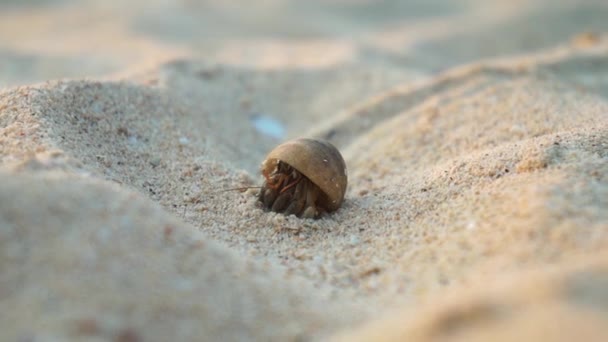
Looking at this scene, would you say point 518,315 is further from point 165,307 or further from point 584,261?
point 165,307

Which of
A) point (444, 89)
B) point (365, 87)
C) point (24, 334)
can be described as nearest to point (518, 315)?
point (24, 334)

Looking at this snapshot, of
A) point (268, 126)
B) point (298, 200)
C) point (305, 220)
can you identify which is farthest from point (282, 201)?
point (268, 126)

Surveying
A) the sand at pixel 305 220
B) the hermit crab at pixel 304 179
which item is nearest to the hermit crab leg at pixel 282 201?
the hermit crab at pixel 304 179

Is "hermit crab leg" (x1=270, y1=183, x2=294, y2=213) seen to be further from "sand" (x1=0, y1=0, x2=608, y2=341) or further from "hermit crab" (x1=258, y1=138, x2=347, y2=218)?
"sand" (x1=0, y1=0, x2=608, y2=341)

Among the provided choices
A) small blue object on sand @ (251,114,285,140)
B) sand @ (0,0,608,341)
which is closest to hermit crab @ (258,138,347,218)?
sand @ (0,0,608,341)

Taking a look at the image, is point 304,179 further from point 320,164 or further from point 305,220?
point 305,220

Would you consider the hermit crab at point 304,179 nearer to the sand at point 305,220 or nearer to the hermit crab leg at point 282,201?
the hermit crab leg at point 282,201
